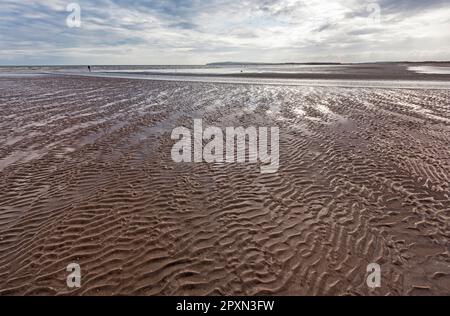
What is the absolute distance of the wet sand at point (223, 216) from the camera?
4.95 metres

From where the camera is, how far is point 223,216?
22.5 ft

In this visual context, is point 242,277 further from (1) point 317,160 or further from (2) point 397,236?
(1) point 317,160

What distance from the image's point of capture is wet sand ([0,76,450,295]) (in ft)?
16.3

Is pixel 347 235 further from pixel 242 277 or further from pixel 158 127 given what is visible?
pixel 158 127

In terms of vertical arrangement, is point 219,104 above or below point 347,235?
above

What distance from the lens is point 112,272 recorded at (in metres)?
5.06

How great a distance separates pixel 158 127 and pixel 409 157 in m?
11.8
